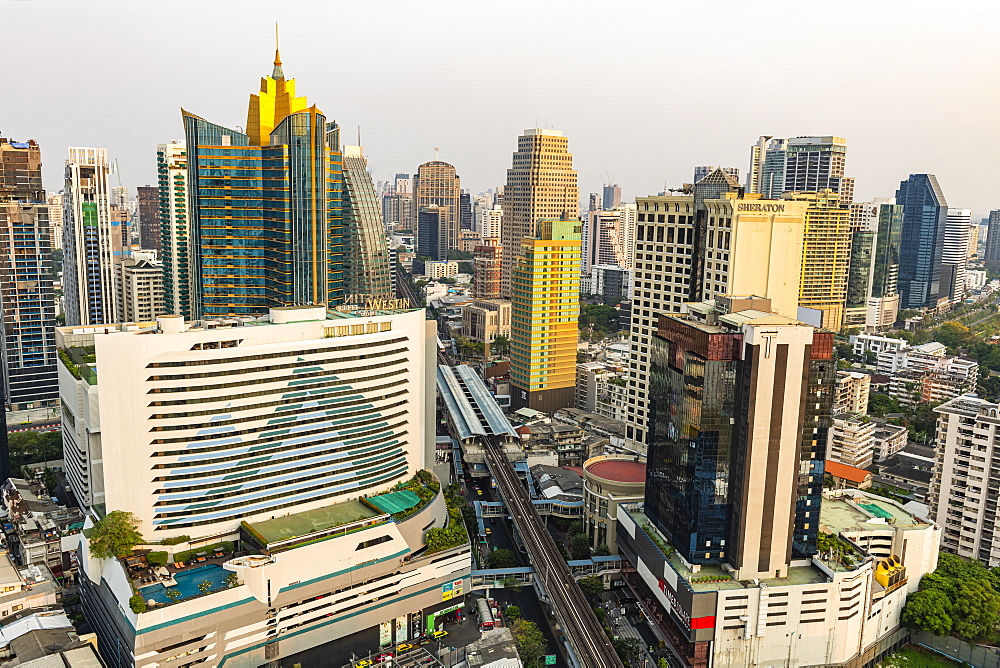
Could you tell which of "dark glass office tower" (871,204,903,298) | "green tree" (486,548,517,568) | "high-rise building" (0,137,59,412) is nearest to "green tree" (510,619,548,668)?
"green tree" (486,548,517,568)

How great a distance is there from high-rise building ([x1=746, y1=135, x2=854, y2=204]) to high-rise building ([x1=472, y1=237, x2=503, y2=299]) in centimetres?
4567

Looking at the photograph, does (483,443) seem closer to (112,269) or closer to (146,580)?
(146,580)

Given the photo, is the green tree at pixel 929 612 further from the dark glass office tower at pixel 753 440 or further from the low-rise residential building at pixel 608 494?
the low-rise residential building at pixel 608 494

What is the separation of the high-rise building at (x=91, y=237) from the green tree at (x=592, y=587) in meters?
67.2

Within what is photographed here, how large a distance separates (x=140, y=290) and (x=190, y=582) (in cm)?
5847

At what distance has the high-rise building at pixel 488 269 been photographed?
434 feet

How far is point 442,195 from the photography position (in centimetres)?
19375

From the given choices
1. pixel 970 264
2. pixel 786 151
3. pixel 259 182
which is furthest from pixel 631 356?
pixel 970 264

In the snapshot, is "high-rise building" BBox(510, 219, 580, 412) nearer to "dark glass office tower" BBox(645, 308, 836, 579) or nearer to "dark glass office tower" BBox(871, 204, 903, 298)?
"dark glass office tower" BBox(645, 308, 836, 579)

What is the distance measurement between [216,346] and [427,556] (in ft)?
52.7

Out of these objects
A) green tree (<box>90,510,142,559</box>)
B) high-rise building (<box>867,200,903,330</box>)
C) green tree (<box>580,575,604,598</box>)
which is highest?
high-rise building (<box>867,200,903,330</box>)

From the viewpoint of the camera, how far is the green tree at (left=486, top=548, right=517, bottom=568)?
1917 inches

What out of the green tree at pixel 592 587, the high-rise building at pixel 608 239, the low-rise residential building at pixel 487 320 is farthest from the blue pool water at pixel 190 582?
the high-rise building at pixel 608 239

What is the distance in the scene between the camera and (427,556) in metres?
42.2
